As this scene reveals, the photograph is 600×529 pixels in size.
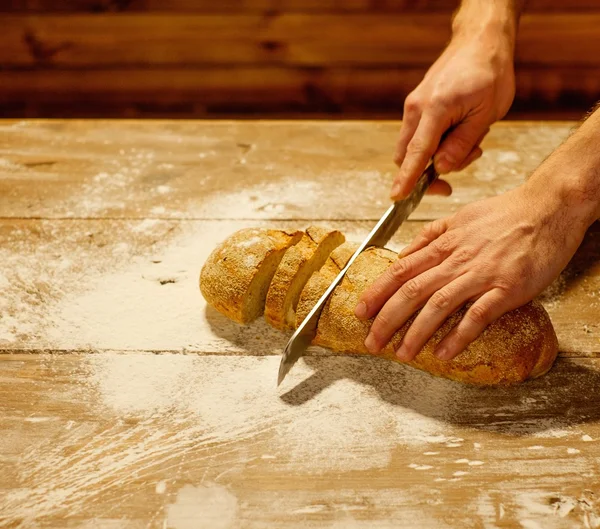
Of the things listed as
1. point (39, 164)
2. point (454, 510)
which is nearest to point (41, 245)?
point (39, 164)

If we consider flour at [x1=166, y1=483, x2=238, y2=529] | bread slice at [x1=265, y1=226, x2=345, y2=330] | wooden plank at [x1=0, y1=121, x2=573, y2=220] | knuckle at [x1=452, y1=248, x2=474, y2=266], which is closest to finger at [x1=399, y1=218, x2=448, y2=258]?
knuckle at [x1=452, y1=248, x2=474, y2=266]

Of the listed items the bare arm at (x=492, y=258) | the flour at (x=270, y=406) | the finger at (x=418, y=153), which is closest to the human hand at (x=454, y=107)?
the finger at (x=418, y=153)

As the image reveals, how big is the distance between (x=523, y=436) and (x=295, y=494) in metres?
0.48

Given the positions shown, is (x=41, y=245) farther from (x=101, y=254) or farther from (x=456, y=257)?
(x=456, y=257)

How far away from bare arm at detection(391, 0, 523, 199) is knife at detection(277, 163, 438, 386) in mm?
46

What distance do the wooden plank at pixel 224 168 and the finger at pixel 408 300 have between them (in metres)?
0.61

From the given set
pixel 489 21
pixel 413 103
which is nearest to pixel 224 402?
pixel 413 103

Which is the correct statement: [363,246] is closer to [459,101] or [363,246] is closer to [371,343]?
[371,343]

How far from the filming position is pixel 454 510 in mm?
1142

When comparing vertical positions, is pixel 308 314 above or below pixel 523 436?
above

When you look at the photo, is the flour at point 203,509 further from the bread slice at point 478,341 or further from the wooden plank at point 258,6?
the wooden plank at point 258,6

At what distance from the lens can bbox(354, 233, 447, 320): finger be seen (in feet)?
4.57

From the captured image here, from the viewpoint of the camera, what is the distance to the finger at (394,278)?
1394mm

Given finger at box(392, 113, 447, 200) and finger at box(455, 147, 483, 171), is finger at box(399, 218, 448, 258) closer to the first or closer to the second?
finger at box(392, 113, 447, 200)
